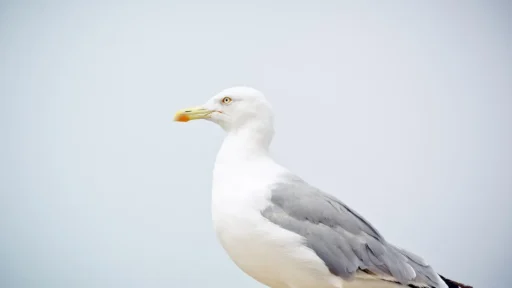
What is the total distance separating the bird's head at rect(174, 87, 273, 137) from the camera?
10.2ft

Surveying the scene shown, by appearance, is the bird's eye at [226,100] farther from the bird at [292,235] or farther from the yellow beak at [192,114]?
the bird at [292,235]

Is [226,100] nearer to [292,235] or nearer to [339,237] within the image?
[292,235]

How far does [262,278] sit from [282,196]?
0.41 m

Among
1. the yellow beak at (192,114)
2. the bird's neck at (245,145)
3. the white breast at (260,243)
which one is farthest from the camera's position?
the yellow beak at (192,114)

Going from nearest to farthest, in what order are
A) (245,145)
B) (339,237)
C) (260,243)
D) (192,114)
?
(260,243), (339,237), (245,145), (192,114)

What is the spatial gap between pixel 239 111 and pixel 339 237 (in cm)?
85

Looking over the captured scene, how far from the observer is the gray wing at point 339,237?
2758 mm

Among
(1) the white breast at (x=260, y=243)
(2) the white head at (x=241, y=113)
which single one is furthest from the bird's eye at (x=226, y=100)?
(1) the white breast at (x=260, y=243)

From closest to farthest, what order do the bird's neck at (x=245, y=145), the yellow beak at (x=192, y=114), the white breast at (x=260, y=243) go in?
the white breast at (x=260, y=243)
the bird's neck at (x=245, y=145)
the yellow beak at (x=192, y=114)

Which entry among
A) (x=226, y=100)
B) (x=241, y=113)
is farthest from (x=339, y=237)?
(x=226, y=100)

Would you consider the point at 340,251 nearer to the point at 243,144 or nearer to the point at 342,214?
the point at 342,214

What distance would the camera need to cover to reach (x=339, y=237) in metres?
2.81

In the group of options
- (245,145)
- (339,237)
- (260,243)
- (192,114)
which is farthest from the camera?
(192,114)

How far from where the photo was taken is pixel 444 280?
3061 millimetres
